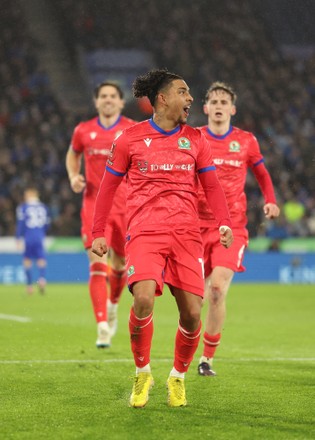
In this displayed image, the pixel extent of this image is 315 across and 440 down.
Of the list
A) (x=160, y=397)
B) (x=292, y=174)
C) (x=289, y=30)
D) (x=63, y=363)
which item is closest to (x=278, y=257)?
(x=292, y=174)

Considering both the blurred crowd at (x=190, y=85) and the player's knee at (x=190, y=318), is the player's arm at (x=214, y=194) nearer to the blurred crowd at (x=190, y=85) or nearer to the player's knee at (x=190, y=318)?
the player's knee at (x=190, y=318)

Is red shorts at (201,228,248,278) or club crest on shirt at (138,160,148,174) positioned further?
red shorts at (201,228,248,278)

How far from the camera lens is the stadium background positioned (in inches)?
999

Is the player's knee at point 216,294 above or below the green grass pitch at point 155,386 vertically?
above

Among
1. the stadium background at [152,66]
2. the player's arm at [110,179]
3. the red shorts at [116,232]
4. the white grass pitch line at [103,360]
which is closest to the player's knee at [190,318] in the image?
the player's arm at [110,179]

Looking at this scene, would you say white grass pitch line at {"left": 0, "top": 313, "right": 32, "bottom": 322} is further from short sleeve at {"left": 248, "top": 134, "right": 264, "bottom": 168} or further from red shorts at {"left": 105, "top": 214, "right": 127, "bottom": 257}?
short sleeve at {"left": 248, "top": 134, "right": 264, "bottom": 168}

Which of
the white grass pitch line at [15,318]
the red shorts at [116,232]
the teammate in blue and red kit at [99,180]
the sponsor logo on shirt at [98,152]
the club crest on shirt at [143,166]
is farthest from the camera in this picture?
the white grass pitch line at [15,318]

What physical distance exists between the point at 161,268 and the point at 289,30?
94.4 feet

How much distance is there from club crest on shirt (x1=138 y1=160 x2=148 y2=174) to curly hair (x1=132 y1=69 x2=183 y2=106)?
17.2 inches

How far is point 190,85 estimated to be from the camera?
29703 millimetres

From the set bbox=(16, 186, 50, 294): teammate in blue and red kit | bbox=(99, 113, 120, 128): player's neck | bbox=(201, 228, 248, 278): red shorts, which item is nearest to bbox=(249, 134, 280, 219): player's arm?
bbox=(201, 228, 248, 278): red shorts

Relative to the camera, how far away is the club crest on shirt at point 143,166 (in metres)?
5.79

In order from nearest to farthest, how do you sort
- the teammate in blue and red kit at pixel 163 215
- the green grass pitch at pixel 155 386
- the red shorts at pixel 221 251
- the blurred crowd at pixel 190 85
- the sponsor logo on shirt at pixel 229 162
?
the green grass pitch at pixel 155 386
the teammate in blue and red kit at pixel 163 215
the red shorts at pixel 221 251
the sponsor logo on shirt at pixel 229 162
the blurred crowd at pixel 190 85

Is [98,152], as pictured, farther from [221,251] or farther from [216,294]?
[216,294]
